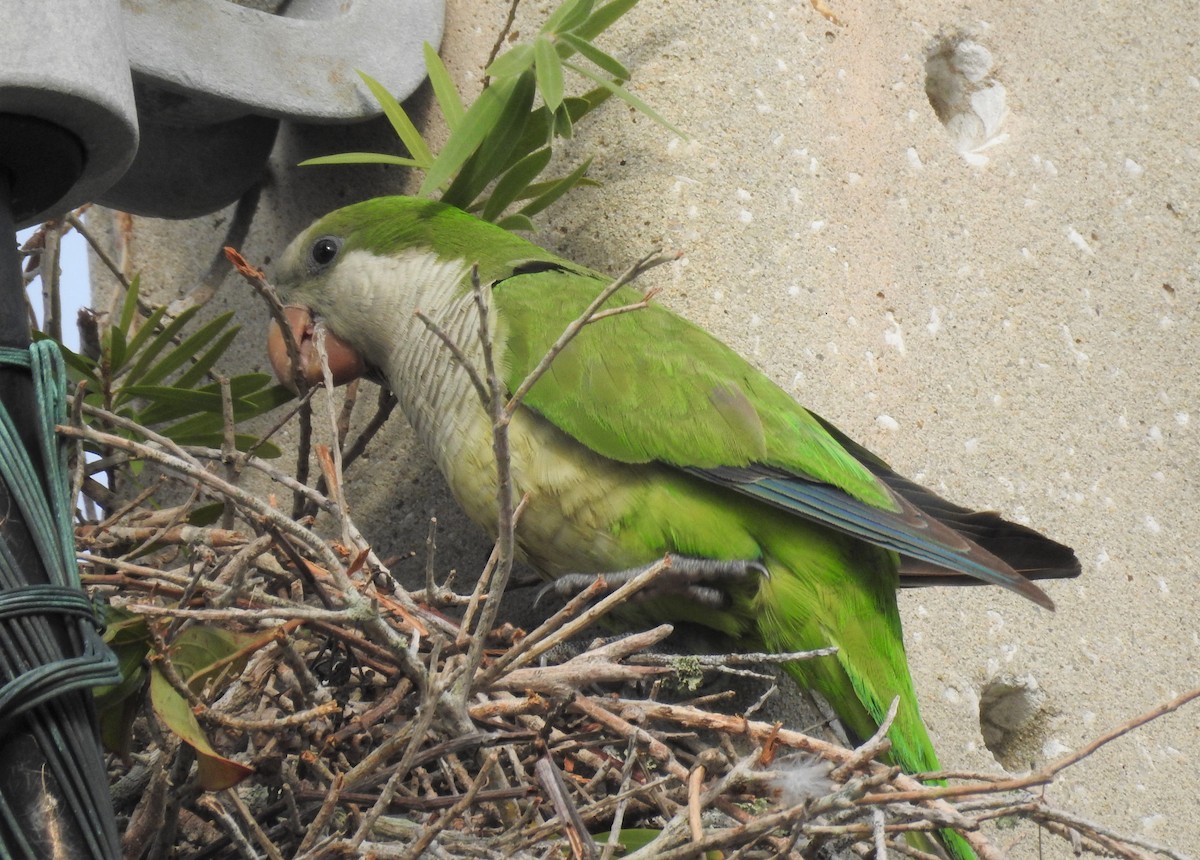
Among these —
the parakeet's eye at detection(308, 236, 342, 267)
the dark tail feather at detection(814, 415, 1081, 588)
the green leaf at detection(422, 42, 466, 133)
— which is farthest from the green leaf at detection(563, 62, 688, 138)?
the dark tail feather at detection(814, 415, 1081, 588)

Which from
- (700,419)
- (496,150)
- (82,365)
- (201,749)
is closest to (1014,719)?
(700,419)

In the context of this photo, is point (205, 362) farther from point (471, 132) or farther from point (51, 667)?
point (51, 667)

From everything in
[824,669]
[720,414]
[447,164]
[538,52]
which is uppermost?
[538,52]

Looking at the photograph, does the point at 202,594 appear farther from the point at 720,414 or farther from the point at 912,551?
the point at 912,551

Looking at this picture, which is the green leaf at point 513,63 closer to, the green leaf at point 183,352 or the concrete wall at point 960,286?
the concrete wall at point 960,286

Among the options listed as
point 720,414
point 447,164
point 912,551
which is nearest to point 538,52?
point 447,164

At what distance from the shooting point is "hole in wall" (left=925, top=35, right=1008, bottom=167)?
2.91 meters

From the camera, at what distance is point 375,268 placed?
2607mm

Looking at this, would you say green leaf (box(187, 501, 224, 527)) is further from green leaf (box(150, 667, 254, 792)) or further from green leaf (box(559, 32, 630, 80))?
green leaf (box(559, 32, 630, 80))

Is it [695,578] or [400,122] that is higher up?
[400,122]

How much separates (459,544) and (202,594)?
82 centimetres

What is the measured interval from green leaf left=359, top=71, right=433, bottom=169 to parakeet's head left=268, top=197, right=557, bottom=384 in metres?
0.10

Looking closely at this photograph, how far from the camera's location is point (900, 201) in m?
2.72

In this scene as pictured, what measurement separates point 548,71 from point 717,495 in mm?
863
